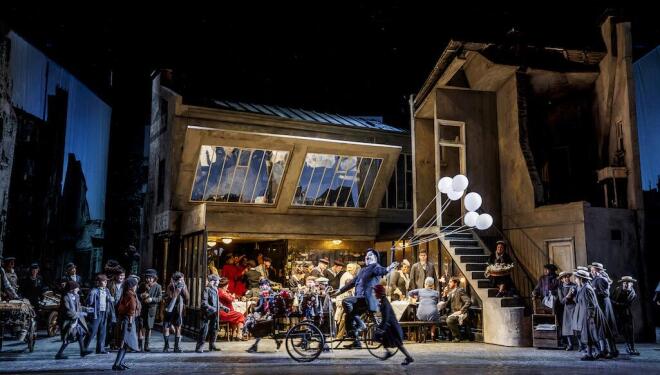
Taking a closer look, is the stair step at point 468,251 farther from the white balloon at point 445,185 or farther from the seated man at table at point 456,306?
the white balloon at point 445,185

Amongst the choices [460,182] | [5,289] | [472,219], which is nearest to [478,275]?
[472,219]

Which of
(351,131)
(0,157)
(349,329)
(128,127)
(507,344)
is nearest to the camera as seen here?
(349,329)

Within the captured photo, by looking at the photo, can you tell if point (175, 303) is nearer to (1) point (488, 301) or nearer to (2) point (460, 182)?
(1) point (488, 301)

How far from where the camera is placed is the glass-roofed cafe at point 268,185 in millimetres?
19656

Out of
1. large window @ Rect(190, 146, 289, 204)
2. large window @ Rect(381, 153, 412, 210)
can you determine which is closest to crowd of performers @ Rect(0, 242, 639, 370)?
large window @ Rect(190, 146, 289, 204)

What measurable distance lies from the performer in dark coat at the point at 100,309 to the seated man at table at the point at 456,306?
8.68 metres

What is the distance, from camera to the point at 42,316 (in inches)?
739

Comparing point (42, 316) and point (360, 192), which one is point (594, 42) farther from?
point (42, 316)

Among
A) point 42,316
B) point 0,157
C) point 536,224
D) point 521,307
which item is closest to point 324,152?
point 536,224

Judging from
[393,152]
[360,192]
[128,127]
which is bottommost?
[360,192]

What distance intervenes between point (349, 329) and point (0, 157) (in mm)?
20184

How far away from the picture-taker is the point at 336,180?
22.2 m

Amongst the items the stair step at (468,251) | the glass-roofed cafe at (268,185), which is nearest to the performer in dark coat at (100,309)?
the glass-roofed cafe at (268,185)

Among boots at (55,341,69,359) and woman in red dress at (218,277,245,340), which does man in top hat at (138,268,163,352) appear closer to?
woman in red dress at (218,277,245,340)
